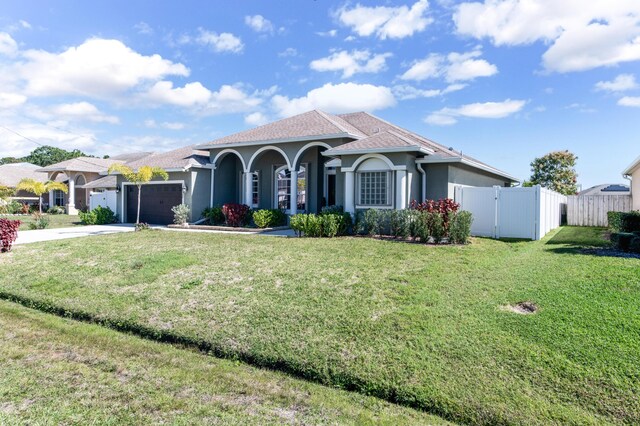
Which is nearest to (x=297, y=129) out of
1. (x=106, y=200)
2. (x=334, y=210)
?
(x=334, y=210)

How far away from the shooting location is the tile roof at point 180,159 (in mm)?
20094

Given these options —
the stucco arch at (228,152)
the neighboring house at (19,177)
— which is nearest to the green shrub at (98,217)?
the stucco arch at (228,152)

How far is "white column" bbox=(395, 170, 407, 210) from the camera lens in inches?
549

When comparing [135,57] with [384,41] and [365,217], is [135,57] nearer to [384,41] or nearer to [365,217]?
[384,41]

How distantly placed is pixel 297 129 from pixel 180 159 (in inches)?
283

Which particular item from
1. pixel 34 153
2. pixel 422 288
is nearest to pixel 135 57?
pixel 422 288

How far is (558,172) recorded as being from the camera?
40375 millimetres

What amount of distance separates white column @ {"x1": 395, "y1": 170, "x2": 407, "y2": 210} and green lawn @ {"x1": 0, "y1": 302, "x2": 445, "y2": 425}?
32.4 feet

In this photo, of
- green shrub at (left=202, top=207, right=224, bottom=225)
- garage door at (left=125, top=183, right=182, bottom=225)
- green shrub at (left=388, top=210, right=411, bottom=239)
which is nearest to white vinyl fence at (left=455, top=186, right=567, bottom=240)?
green shrub at (left=388, top=210, right=411, bottom=239)

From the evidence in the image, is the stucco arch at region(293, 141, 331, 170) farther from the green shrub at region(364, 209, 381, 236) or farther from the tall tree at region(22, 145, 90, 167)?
the tall tree at region(22, 145, 90, 167)

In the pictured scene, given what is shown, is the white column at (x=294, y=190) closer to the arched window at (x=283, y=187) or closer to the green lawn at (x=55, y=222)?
the arched window at (x=283, y=187)

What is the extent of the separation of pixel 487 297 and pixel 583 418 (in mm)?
3023

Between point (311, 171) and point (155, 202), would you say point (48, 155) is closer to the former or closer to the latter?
point (155, 202)

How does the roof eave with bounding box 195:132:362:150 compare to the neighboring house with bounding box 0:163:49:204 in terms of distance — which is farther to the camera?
the neighboring house with bounding box 0:163:49:204
